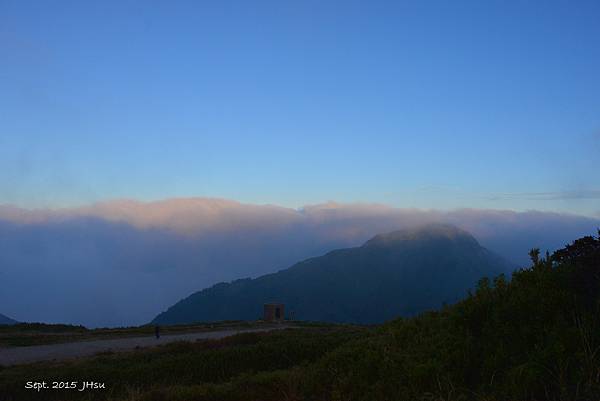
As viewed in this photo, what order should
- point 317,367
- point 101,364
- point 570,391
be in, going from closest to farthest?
1. point 570,391
2. point 317,367
3. point 101,364

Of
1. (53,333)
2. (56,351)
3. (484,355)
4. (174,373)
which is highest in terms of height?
(484,355)

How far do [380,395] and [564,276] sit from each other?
475 centimetres

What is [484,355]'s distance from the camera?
9.46 metres

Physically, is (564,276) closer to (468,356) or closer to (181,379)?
(468,356)

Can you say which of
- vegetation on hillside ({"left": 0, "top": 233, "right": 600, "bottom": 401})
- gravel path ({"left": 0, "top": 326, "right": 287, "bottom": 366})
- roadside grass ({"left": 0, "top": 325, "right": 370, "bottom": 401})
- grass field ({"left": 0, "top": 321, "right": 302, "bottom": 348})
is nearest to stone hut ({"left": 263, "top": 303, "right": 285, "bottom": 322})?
grass field ({"left": 0, "top": 321, "right": 302, "bottom": 348})

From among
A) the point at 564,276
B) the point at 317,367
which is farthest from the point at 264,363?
the point at 564,276

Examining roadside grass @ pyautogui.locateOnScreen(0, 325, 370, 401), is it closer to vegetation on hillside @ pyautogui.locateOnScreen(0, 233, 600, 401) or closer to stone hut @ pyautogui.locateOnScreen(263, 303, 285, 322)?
vegetation on hillside @ pyautogui.locateOnScreen(0, 233, 600, 401)

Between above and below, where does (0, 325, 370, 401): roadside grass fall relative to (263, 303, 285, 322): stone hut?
above

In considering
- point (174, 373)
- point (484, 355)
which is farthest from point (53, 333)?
point (484, 355)

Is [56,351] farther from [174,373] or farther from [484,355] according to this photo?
[484,355]

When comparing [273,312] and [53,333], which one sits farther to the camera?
[273,312]

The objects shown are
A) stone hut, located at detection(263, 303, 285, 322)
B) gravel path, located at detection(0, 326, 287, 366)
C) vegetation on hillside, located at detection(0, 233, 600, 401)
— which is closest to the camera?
vegetation on hillside, located at detection(0, 233, 600, 401)

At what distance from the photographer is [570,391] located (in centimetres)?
780

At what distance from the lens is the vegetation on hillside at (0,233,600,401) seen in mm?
8297
